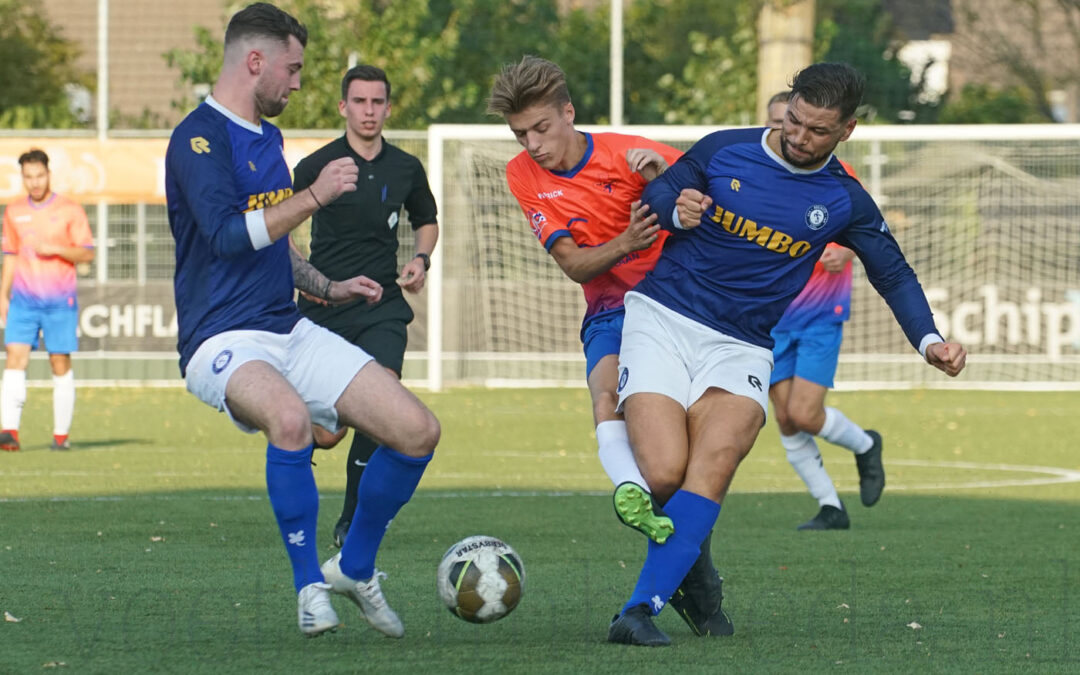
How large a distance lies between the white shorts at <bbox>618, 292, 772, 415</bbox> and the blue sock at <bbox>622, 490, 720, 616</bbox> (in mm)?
427

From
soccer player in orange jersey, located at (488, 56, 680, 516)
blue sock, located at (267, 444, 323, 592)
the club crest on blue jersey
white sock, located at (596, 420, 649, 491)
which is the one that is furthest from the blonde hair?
blue sock, located at (267, 444, 323, 592)

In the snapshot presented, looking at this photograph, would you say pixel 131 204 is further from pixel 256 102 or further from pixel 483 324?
pixel 256 102

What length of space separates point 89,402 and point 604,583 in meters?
12.6

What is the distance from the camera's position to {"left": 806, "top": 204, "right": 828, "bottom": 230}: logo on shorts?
6.01 metres

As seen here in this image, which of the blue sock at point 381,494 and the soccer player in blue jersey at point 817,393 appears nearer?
the blue sock at point 381,494

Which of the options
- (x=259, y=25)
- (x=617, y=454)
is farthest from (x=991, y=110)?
(x=259, y=25)

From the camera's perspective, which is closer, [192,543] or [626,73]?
[192,543]

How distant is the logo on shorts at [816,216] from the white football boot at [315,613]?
2071mm

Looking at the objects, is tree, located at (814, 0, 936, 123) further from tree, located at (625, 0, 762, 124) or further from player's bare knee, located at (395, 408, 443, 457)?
player's bare knee, located at (395, 408, 443, 457)

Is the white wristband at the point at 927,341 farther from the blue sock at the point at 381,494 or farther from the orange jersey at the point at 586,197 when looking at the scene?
the blue sock at the point at 381,494

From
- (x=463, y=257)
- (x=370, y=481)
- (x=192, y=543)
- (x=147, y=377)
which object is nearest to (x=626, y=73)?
(x=463, y=257)

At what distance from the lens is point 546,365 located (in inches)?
830

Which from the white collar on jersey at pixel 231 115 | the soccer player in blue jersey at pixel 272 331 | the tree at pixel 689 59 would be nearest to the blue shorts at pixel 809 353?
the soccer player in blue jersey at pixel 272 331

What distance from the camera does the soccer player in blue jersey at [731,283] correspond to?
5883mm
